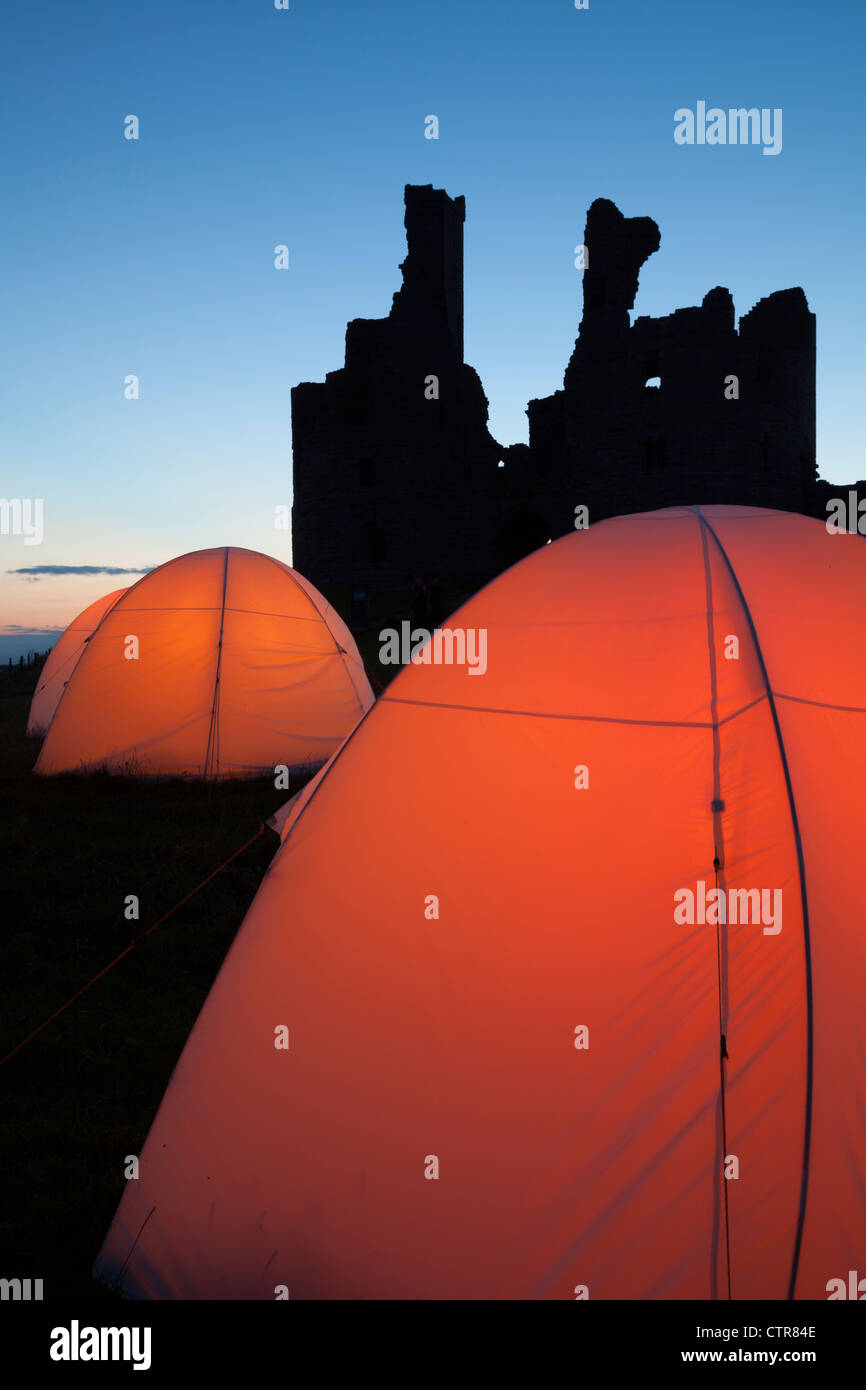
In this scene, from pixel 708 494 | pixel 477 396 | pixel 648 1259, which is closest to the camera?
pixel 648 1259

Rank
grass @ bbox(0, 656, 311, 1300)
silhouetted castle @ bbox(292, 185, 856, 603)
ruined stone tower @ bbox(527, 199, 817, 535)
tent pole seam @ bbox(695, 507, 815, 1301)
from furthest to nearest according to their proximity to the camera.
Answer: silhouetted castle @ bbox(292, 185, 856, 603) < ruined stone tower @ bbox(527, 199, 817, 535) < grass @ bbox(0, 656, 311, 1300) < tent pole seam @ bbox(695, 507, 815, 1301)

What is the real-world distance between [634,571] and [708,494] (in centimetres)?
3317

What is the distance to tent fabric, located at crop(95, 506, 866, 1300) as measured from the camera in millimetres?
2359

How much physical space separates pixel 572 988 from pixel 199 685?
24.4 ft

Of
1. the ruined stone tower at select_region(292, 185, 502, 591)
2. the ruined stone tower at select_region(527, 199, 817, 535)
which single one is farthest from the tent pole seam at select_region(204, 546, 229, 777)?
the ruined stone tower at select_region(292, 185, 502, 591)

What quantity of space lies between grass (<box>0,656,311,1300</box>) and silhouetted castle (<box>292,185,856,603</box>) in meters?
29.2

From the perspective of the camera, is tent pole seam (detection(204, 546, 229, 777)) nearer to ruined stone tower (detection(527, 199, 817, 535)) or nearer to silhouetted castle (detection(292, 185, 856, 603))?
silhouetted castle (detection(292, 185, 856, 603))

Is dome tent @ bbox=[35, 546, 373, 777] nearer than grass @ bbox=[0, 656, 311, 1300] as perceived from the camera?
No

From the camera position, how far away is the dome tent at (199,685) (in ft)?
30.5

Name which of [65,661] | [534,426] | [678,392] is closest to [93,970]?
[65,661]

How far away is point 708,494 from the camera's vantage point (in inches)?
1340

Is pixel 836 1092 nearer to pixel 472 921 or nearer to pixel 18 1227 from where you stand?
pixel 472 921

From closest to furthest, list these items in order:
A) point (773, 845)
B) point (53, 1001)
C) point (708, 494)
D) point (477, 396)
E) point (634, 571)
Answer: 1. point (773, 845)
2. point (634, 571)
3. point (53, 1001)
4. point (708, 494)
5. point (477, 396)

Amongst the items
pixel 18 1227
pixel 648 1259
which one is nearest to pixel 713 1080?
pixel 648 1259
